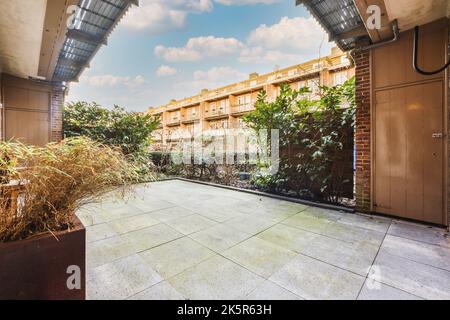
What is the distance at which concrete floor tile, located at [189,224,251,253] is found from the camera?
233 cm

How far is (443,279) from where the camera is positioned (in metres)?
1.72

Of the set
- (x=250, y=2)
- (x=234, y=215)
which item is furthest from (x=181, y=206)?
(x=250, y=2)

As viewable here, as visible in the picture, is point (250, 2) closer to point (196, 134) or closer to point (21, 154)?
point (196, 134)

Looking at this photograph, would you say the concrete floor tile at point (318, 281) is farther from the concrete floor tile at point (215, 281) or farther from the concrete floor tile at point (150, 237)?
the concrete floor tile at point (150, 237)

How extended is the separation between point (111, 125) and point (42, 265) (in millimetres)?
6834

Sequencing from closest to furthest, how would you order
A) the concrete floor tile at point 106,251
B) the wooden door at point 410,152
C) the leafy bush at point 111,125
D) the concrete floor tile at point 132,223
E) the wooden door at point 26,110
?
1. the concrete floor tile at point 106,251
2. the concrete floor tile at point 132,223
3. the wooden door at point 410,152
4. the wooden door at point 26,110
5. the leafy bush at point 111,125

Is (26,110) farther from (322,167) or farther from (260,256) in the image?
(322,167)

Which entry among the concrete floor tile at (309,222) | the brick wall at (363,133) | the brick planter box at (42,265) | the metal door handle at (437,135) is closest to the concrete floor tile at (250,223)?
the concrete floor tile at (309,222)

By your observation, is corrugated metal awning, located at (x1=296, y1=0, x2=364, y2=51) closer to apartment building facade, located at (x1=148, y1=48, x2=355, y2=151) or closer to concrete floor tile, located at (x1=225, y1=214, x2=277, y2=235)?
concrete floor tile, located at (x1=225, y1=214, x2=277, y2=235)

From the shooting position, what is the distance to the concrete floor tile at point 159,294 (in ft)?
4.91

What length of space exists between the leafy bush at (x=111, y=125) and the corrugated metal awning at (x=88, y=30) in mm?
1428

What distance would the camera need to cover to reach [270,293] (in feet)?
5.08

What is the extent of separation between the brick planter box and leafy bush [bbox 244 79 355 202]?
3976 mm

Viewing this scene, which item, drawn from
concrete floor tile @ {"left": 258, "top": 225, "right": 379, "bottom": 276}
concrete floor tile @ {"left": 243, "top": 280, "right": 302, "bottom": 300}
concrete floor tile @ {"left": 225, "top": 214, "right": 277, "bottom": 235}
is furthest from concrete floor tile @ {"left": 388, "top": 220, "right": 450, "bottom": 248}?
concrete floor tile @ {"left": 243, "top": 280, "right": 302, "bottom": 300}
